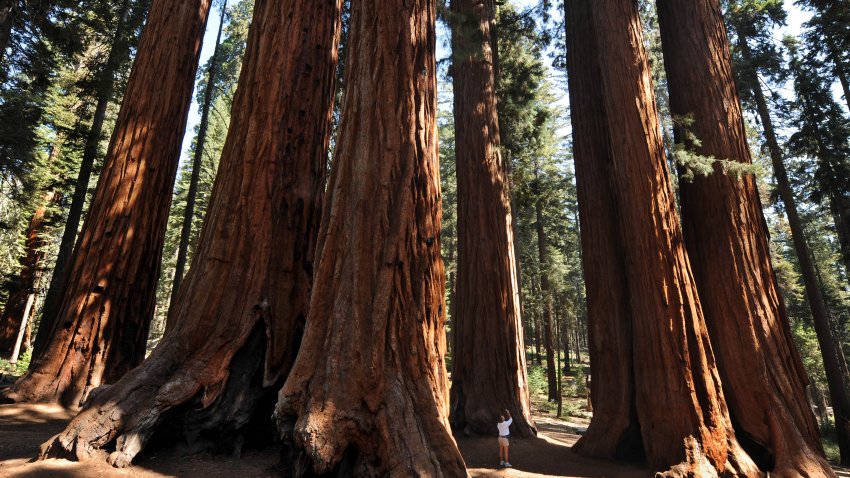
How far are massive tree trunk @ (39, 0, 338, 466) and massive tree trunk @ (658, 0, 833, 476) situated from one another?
5632 mm

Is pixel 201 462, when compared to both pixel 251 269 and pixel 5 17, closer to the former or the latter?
pixel 251 269

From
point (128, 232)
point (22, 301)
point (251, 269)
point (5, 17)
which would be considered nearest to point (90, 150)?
point (5, 17)

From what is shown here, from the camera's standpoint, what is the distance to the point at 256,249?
465 centimetres

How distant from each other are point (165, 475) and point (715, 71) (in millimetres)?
8876

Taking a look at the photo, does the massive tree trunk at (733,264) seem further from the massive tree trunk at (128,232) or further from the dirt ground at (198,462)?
the massive tree trunk at (128,232)

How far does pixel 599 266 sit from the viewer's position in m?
7.11

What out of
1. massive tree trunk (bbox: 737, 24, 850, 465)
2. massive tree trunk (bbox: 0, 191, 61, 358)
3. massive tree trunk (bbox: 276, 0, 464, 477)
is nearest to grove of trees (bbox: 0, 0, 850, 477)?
massive tree trunk (bbox: 276, 0, 464, 477)

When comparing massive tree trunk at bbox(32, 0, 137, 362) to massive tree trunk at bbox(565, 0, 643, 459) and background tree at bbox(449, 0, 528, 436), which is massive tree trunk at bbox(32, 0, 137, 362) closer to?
background tree at bbox(449, 0, 528, 436)

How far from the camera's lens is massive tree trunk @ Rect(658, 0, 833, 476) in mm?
5227

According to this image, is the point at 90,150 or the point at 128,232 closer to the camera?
the point at 128,232

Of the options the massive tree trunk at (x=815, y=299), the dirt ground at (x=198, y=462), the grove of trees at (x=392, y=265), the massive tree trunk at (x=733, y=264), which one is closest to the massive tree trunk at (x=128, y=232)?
the grove of trees at (x=392, y=265)

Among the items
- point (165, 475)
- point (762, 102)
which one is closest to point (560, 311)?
point (762, 102)

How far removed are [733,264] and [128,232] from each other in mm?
8728

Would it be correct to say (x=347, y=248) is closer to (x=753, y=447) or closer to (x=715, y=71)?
(x=753, y=447)
